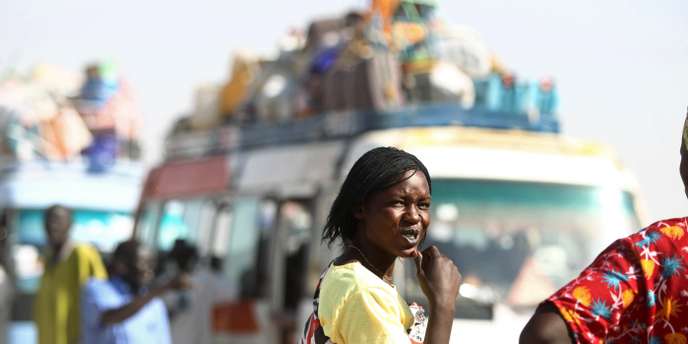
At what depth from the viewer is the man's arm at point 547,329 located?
2936mm

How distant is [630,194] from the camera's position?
938cm

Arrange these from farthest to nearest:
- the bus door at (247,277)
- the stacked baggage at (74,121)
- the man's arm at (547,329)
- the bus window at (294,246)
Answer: the stacked baggage at (74,121), the bus door at (247,277), the bus window at (294,246), the man's arm at (547,329)

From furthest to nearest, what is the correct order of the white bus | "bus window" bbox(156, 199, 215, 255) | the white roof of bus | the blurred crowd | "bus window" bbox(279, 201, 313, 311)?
the white roof of bus
"bus window" bbox(156, 199, 215, 255)
"bus window" bbox(279, 201, 313, 311)
the white bus
the blurred crowd

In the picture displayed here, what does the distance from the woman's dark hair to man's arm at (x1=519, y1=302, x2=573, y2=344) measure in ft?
1.53

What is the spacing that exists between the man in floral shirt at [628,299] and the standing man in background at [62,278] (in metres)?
5.30

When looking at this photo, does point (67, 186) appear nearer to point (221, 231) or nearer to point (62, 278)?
point (221, 231)

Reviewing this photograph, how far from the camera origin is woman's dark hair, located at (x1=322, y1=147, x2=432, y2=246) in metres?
3.24

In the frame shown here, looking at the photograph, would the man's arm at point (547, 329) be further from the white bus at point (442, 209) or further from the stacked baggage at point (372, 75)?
the stacked baggage at point (372, 75)

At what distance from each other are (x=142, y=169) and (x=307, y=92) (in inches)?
226

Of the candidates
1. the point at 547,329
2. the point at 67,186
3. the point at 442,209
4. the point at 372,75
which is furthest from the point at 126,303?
the point at 67,186

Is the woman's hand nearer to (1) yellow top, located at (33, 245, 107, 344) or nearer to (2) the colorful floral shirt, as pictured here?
(2) the colorful floral shirt

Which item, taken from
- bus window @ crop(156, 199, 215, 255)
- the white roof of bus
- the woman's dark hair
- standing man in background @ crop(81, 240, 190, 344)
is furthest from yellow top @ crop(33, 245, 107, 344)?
the white roof of bus

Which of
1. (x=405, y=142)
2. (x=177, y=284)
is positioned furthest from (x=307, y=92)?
(x=177, y=284)

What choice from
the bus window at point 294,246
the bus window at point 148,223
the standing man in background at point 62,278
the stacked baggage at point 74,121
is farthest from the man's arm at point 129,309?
the stacked baggage at point 74,121
